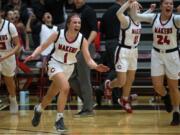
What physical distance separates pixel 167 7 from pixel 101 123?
2166 mm

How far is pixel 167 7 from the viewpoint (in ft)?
25.9

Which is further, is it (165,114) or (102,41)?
(102,41)

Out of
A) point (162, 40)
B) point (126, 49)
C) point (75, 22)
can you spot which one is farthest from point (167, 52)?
point (75, 22)

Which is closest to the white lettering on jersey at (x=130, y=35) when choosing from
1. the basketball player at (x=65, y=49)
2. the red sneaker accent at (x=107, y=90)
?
the red sneaker accent at (x=107, y=90)

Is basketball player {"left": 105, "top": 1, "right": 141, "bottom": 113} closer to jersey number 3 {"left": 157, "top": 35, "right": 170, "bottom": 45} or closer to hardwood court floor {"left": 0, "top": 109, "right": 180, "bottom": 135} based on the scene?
hardwood court floor {"left": 0, "top": 109, "right": 180, "bottom": 135}

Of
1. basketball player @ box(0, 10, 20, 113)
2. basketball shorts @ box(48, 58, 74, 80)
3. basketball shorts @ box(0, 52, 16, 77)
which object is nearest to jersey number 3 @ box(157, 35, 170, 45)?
basketball shorts @ box(48, 58, 74, 80)

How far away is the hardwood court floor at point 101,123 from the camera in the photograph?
761cm

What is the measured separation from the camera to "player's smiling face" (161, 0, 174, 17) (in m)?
7.88

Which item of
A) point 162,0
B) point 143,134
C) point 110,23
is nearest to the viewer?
point 143,134

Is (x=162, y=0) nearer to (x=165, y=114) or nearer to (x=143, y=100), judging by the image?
(x=165, y=114)

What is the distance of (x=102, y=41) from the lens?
12.8 meters

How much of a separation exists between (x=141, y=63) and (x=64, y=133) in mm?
5030

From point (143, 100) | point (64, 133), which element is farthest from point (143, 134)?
point (143, 100)

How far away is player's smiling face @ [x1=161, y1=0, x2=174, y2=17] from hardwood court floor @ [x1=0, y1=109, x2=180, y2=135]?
1774 millimetres
